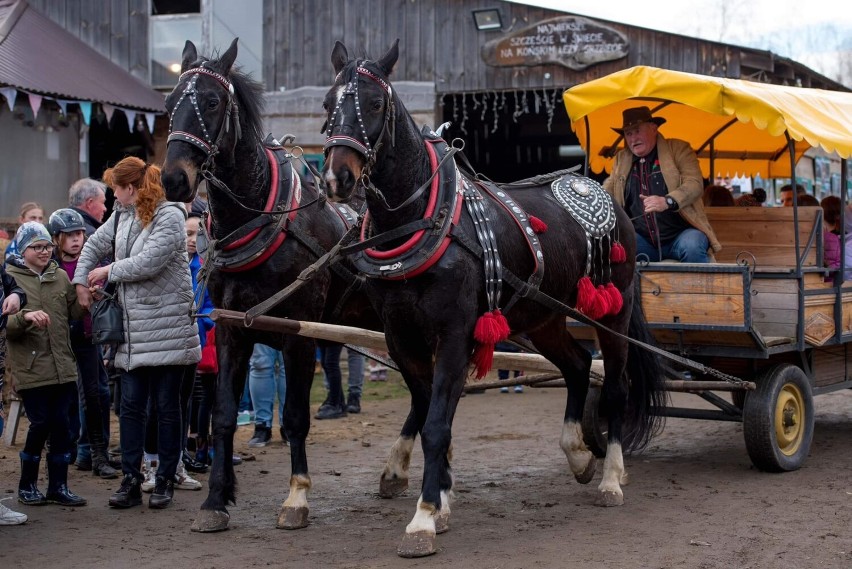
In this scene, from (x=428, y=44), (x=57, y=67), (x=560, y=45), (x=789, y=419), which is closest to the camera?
(x=789, y=419)

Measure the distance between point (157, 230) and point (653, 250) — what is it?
3371mm

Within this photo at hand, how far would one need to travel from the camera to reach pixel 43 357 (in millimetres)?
5605

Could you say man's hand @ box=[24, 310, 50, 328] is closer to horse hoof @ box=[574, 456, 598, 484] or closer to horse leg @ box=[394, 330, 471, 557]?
horse leg @ box=[394, 330, 471, 557]

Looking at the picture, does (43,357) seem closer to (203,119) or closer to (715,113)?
(203,119)

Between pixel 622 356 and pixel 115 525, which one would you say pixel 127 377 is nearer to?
pixel 115 525

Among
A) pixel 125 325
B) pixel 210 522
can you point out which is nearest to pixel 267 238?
pixel 125 325

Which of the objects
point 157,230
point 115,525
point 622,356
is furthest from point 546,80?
point 115,525

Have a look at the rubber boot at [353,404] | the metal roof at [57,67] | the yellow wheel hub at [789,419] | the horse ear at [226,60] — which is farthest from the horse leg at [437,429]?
the metal roof at [57,67]

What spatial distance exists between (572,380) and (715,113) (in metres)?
1.86

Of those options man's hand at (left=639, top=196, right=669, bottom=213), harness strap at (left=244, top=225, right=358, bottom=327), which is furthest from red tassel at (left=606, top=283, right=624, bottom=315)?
harness strap at (left=244, top=225, right=358, bottom=327)

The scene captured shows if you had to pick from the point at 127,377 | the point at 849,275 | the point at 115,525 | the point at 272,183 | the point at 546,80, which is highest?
the point at 546,80

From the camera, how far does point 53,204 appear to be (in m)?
13.1

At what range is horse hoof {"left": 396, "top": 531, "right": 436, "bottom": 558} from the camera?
4.63m

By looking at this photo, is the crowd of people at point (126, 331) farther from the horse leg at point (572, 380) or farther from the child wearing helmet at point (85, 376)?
the horse leg at point (572, 380)
